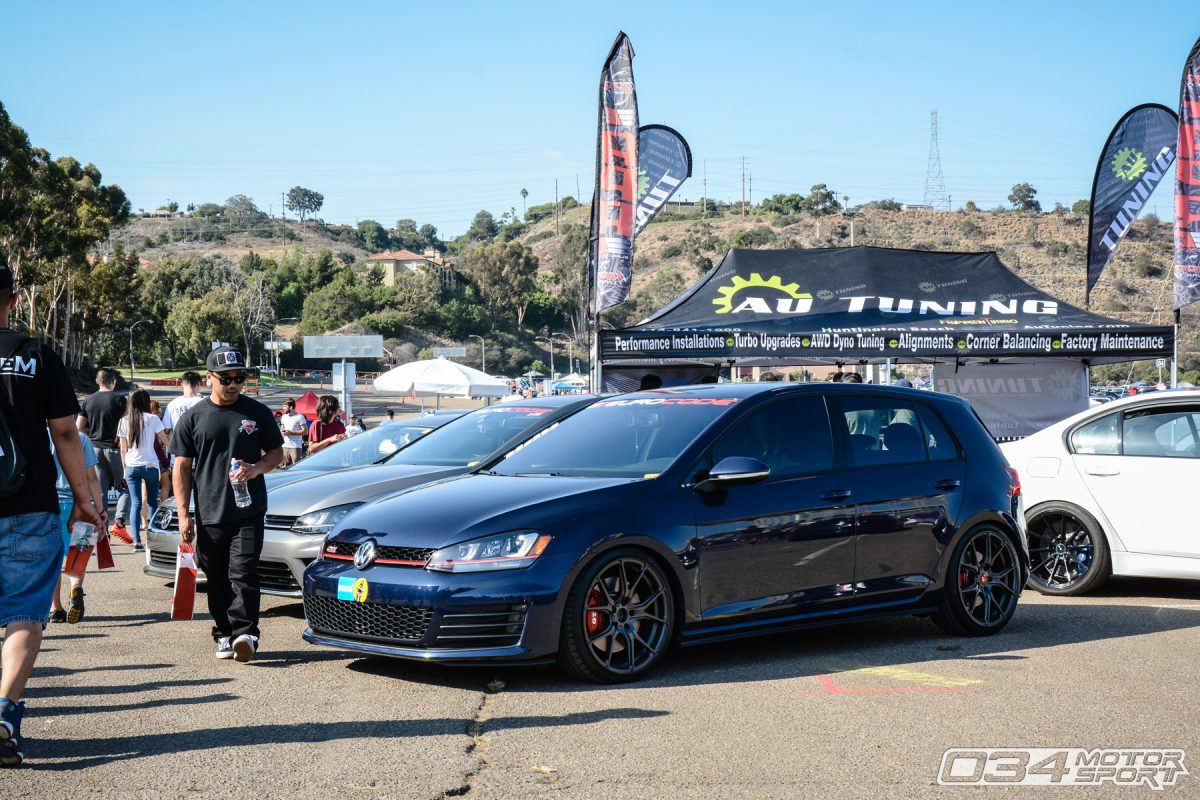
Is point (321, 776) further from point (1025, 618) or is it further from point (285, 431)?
point (285, 431)

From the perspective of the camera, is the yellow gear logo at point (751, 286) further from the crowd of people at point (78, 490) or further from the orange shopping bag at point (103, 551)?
the orange shopping bag at point (103, 551)

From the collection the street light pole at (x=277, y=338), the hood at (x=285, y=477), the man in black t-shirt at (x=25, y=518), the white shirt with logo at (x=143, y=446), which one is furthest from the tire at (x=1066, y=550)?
the street light pole at (x=277, y=338)

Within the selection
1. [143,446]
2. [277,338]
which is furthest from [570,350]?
[143,446]

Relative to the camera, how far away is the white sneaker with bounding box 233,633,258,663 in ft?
22.4

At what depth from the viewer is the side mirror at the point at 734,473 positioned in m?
6.51

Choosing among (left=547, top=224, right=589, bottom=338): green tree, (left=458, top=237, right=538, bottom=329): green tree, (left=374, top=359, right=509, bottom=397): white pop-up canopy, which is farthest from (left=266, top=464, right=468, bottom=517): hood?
(left=458, top=237, right=538, bottom=329): green tree

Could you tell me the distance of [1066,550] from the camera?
9695mm

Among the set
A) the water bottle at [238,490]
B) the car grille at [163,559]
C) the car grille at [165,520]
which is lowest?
the car grille at [163,559]

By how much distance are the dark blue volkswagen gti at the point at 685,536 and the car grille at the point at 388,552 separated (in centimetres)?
1

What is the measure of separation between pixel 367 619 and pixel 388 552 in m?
0.34

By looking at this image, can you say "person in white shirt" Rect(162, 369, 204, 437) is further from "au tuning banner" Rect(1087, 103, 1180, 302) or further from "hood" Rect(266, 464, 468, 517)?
"au tuning banner" Rect(1087, 103, 1180, 302)

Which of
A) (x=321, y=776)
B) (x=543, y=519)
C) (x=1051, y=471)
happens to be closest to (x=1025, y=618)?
(x=1051, y=471)

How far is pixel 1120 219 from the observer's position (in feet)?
60.8

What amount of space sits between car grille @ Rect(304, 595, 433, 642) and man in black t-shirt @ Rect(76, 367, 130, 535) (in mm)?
7665
